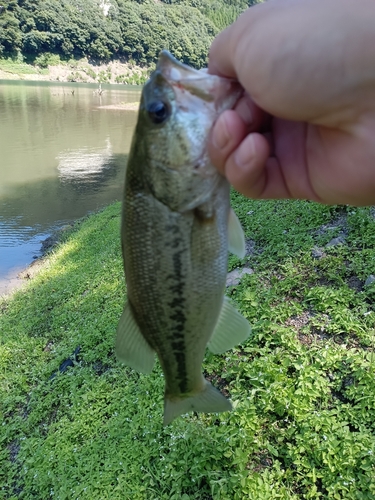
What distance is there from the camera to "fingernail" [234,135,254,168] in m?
1.68

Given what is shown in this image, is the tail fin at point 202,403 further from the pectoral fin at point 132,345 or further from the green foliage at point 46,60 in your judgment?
the green foliage at point 46,60

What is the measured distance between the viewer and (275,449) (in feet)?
11.4

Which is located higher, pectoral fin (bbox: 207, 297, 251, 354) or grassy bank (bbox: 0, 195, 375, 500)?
pectoral fin (bbox: 207, 297, 251, 354)

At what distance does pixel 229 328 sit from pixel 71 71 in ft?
314

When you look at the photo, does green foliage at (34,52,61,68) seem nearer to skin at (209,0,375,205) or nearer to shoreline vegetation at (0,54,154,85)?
shoreline vegetation at (0,54,154,85)

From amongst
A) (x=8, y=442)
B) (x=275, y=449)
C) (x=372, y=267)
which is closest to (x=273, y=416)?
(x=275, y=449)

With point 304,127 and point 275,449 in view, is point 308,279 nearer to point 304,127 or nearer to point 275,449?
point 275,449

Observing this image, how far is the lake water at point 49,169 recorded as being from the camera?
1550 centimetres

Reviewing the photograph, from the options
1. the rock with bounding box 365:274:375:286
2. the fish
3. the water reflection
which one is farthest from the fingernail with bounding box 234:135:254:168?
the water reflection

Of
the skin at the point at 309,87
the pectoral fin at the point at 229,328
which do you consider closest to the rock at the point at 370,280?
the skin at the point at 309,87

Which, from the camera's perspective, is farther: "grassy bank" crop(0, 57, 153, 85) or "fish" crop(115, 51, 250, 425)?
"grassy bank" crop(0, 57, 153, 85)

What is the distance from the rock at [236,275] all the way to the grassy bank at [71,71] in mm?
72190

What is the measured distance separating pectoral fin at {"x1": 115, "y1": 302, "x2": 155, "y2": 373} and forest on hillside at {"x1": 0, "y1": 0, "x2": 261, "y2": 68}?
89.9 meters

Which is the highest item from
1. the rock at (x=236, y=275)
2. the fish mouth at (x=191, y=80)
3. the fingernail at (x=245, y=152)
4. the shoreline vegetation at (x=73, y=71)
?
the fish mouth at (x=191, y=80)
